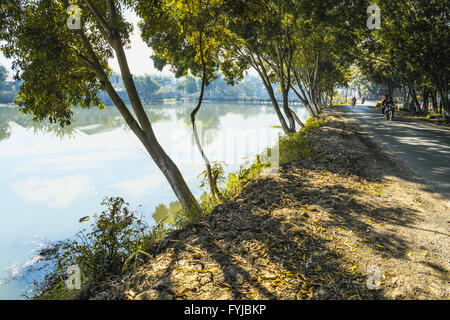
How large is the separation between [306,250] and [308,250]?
0.02 meters

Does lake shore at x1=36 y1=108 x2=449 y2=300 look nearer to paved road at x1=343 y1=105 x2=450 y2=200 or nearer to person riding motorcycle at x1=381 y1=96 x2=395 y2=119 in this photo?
paved road at x1=343 y1=105 x2=450 y2=200

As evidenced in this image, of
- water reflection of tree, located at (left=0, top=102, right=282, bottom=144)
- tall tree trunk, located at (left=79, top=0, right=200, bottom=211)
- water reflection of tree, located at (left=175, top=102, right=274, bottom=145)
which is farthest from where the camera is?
water reflection of tree, located at (left=175, top=102, right=274, bottom=145)

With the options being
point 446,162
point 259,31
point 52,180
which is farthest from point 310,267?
point 52,180

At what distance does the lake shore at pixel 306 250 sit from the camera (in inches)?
105

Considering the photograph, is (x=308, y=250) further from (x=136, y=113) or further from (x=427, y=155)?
(x=427, y=155)

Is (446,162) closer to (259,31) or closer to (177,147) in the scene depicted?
(259,31)

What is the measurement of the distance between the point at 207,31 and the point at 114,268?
265 inches

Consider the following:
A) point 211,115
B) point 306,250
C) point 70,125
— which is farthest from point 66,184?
point 211,115

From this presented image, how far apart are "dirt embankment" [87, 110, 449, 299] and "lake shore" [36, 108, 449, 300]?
0.04ft

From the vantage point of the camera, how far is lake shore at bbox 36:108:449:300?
2.66m

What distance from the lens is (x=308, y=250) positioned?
330cm

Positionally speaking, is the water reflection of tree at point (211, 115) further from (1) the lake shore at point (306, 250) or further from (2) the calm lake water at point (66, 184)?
(1) the lake shore at point (306, 250)

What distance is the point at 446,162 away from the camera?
7.45 metres

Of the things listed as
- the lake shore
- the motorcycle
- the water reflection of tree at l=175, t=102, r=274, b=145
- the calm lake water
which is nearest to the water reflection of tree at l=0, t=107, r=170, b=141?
the calm lake water
